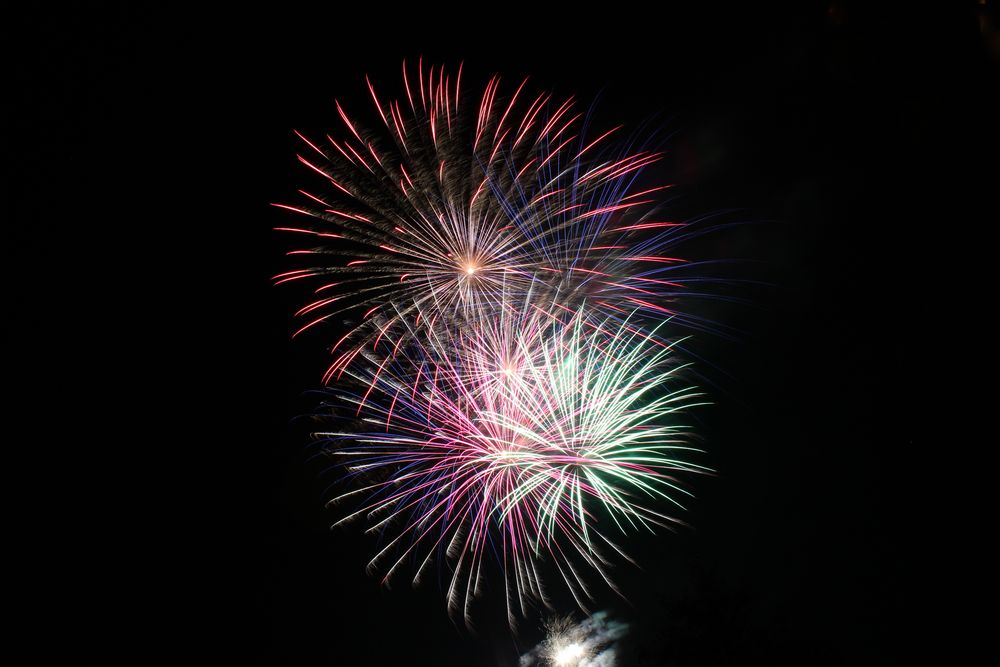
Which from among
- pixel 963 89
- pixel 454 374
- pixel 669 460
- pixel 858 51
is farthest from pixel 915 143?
pixel 454 374

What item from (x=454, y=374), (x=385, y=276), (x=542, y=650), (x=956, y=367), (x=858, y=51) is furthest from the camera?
(x=542, y=650)

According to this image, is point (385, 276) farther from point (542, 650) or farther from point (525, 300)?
point (542, 650)

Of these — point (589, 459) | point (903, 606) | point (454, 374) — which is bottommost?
point (903, 606)

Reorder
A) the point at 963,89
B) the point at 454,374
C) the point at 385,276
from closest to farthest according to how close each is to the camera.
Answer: the point at 963,89
the point at 385,276
the point at 454,374

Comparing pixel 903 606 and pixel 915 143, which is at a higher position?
pixel 915 143

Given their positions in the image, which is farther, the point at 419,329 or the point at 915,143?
the point at 419,329

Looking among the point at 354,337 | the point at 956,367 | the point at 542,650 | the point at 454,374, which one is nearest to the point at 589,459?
the point at 454,374
